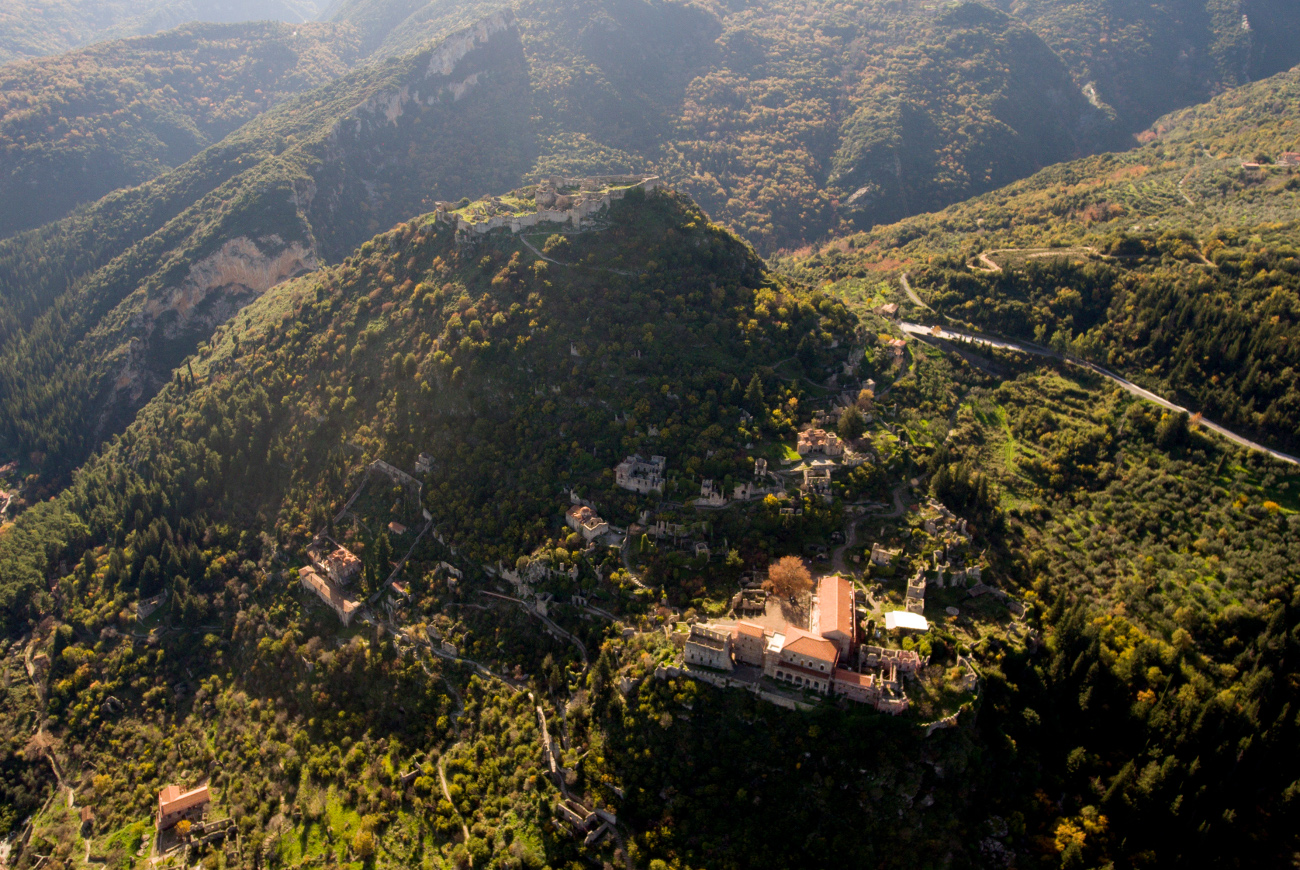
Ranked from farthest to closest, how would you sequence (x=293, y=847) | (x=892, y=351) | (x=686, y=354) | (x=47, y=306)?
1. (x=47, y=306)
2. (x=892, y=351)
3. (x=686, y=354)
4. (x=293, y=847)

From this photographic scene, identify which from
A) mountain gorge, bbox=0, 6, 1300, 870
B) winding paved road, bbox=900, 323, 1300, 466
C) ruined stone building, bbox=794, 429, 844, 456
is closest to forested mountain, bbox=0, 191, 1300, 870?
mountain gorge, bbox=0, 6, 1300, 870

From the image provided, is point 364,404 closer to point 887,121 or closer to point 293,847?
point 293,847

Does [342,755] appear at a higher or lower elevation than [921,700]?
lower

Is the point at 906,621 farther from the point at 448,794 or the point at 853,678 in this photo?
the point at 448,794

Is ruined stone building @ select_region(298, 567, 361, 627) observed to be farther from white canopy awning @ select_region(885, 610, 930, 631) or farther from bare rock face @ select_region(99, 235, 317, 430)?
bare rock face @ select_region(99, 235, 317, 430)

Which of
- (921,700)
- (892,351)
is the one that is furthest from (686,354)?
(921,700)

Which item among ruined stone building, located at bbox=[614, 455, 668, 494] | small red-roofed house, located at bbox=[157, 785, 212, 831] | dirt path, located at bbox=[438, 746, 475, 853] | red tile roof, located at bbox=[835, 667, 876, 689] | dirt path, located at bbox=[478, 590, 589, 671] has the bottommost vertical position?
small red-roofed house, located at bbox=[157, 785, 212, 831]
